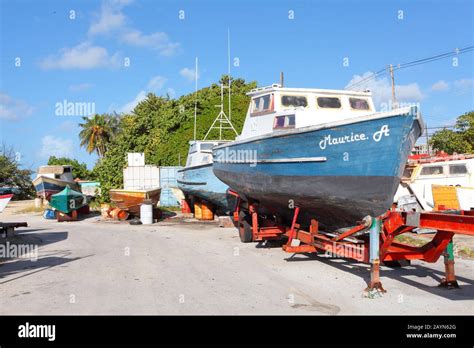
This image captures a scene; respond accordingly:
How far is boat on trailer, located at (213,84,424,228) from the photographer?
759 cm

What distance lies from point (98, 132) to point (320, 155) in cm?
5580

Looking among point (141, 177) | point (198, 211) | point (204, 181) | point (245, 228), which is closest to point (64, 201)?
point (141, 177)

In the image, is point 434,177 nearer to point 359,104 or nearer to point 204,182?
point 359,104

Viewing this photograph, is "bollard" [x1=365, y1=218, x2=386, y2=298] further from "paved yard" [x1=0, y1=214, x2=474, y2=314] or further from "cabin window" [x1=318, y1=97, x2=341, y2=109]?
"cabin window" [x1=318, y1=97, x2=341, y2=109]

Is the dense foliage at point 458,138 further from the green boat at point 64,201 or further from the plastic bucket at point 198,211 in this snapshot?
the green boat at point 64,201

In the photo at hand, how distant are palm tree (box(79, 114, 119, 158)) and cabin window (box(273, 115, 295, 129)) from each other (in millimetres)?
52522

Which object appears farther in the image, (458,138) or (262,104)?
(458,138)

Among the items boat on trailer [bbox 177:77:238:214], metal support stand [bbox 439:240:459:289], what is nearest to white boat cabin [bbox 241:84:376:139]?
metal support stand [bbox 439:240:459:289]

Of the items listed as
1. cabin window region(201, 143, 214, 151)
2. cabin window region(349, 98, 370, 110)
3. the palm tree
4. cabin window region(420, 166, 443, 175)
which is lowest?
cabin window region(420, 166, 443, 175)

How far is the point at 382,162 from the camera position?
24.9 ft

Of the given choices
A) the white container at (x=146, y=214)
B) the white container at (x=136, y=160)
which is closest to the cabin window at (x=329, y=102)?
the white container at (x=146, y=214)

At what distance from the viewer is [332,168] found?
335 inches

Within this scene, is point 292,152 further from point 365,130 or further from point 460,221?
point 460,221

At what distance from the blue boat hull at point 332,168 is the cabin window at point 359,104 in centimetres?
271
